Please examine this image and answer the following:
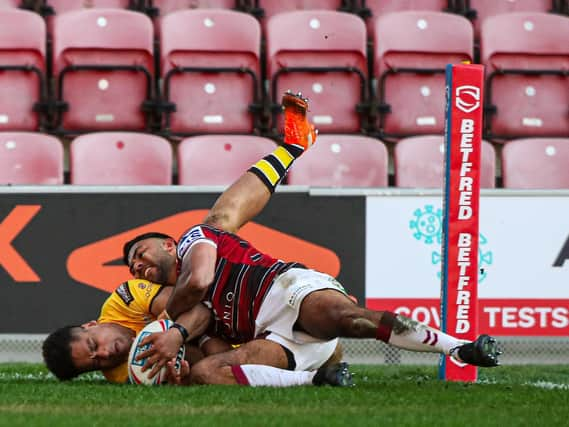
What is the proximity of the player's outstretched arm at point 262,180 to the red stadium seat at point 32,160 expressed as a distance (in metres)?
2.50

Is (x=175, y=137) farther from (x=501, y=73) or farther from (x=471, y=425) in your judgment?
(x=471, y=425)

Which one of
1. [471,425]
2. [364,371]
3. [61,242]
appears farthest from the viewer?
[61,242]

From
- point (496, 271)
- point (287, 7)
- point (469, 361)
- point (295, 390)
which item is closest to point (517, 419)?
point (469, 361)

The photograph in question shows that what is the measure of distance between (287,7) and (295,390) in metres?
5.88

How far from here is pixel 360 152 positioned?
8.76 metres

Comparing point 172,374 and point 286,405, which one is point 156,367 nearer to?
point 172,374

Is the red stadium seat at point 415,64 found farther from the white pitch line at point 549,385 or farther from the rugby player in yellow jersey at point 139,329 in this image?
the white pitch line at point 549,385

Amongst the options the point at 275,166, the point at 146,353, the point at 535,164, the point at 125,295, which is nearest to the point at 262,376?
the point at 146,353

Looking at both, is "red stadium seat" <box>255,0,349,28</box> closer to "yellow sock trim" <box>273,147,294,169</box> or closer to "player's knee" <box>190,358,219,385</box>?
"yellow sock trim" <box>273,147,294,169</box>

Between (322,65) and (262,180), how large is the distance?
335cm

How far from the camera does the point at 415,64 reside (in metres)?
9.63

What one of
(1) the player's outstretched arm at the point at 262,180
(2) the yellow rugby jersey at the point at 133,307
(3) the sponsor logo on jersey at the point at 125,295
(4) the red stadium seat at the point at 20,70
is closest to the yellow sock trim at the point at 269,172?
(1) the player's outstretched arm at the point at 262,180

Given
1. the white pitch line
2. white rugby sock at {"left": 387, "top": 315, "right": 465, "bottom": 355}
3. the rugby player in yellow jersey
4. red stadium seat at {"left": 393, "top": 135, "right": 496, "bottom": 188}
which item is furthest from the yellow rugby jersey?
red stadium seat at {"left": 393, "top": 135, "right": 496, "bottom": 188}

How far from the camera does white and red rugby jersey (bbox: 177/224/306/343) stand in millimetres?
5660
